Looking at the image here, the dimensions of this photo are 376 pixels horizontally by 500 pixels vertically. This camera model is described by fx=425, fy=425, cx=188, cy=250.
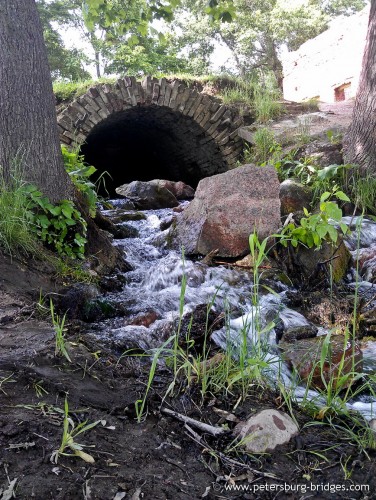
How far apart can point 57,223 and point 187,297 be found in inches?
45.5

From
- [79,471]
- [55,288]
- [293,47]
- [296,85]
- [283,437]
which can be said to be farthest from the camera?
[293,47]

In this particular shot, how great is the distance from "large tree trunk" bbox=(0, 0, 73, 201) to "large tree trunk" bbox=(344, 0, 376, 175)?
3484 mm

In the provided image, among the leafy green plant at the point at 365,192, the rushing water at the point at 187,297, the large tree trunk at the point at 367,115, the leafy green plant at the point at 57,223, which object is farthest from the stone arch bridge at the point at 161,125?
the leafy green plant at the point at 365,192

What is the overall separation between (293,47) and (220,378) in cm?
2487

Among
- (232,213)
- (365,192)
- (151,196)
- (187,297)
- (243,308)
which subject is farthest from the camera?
(151,196)

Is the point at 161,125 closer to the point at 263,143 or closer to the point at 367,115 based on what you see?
the point at 263,143

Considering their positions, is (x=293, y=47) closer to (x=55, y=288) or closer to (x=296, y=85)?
(x=296, y=85)

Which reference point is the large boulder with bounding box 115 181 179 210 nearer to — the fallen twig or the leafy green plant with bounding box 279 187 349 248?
the leafy green plant with bounding box 279 187 349 248

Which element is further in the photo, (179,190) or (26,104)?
(179,190)

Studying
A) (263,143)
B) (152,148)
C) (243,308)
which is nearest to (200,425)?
(243,308)

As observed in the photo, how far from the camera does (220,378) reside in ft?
5.38

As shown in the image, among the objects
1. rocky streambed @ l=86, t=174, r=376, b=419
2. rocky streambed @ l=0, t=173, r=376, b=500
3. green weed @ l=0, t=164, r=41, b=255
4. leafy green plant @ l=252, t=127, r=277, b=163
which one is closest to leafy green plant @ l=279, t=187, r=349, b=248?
Result: rocky streambed @ l=86, t=174, r=376, b=419

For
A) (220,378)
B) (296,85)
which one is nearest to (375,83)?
(220,378)

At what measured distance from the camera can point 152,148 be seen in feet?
33.7
